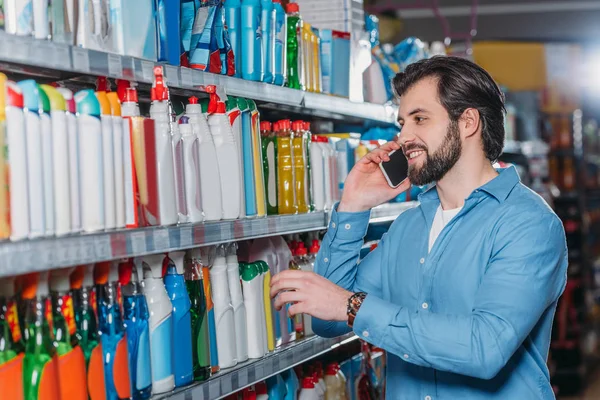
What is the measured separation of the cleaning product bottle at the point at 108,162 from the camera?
172 cm

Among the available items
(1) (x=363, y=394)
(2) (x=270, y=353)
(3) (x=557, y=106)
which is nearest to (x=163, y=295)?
(2) (x=270, y=353)

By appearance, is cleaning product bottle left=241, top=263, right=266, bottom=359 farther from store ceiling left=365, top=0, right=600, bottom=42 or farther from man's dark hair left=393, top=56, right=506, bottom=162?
store ceiling left=365, top=0, right=600, bottom=42

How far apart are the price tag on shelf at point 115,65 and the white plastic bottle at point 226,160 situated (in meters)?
0.41

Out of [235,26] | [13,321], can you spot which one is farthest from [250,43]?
[13,321]

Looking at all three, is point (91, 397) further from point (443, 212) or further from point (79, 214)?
point (443, 212)

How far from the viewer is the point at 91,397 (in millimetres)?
1728

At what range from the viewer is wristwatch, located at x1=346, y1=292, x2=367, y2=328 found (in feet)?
6.07

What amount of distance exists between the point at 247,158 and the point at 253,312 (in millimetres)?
456

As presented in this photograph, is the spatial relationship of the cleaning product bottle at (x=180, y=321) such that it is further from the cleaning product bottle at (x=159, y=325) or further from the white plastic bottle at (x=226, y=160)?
the white plastic bottle at (x=226, y=160)

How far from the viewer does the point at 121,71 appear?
5.81 feet

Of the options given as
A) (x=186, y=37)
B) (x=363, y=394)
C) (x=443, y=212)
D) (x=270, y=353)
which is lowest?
(x=363, y=394)

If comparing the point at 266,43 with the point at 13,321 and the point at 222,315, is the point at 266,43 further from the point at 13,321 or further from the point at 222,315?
the point at 13,321

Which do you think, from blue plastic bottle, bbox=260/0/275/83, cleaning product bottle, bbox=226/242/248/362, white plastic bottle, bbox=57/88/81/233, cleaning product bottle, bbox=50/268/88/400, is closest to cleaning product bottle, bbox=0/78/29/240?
white plastic bottle, bbox=57/88/81/233

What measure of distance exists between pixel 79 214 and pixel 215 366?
723mm
